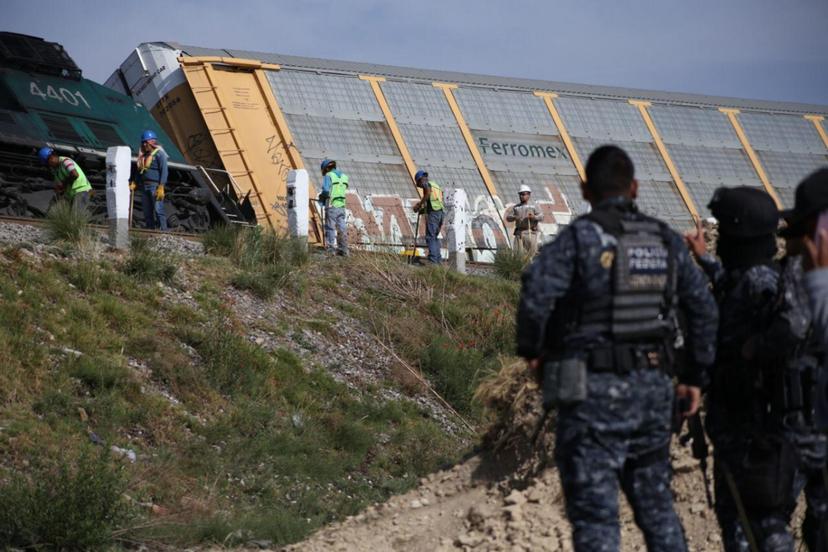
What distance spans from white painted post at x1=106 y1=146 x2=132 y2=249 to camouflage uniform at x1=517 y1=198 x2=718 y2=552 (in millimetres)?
9218

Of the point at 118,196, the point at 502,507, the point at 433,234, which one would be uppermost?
the point at 118,196

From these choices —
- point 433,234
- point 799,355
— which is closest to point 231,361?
point 433,234

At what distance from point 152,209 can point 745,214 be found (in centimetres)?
1101

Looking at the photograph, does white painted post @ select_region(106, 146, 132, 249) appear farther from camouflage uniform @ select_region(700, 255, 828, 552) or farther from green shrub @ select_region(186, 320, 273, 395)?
camouflage uniform @ select_region(700, 255, 828, 552)

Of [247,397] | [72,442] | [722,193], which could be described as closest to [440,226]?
[247,397]

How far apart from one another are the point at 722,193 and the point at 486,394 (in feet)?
10.1

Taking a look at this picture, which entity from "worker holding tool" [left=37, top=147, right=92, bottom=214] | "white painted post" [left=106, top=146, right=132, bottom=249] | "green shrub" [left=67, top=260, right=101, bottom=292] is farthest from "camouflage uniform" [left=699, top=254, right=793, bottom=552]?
"worker holding tool" [left=37, top=147, right=92, bottom=214]

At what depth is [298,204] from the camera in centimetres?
1497

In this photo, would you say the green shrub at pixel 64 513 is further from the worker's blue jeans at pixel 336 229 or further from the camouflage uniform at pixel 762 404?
the worker's blue jeans at pixel 336 229

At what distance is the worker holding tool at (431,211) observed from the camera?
645 inches

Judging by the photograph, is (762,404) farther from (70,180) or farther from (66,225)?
(70,180)

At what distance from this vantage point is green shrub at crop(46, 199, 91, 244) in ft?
42.2

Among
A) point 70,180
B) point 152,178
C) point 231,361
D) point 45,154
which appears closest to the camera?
point 231,361

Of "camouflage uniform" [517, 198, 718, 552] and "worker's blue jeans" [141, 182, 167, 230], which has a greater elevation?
"worker's blue jeans" [141, 182, 167, 230]
